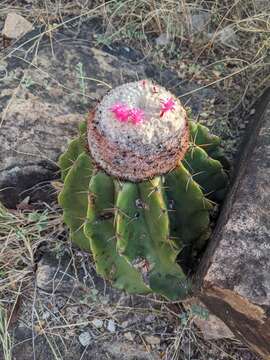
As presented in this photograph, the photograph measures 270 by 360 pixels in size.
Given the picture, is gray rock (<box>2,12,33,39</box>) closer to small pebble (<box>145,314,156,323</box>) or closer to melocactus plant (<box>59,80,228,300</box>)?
melocactus plant (<box>59,80,228,300</box>)

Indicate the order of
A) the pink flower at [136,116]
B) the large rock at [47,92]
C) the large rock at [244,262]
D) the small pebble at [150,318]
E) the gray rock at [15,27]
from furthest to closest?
the gray rock at [15,27] < the large rock at [47,92] < the small pebble at [150,318] < the large rock at [244,262] < the pink flower at [136,116]

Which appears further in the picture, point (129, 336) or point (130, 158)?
point (129, 336)

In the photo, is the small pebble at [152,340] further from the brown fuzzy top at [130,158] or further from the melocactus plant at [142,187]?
the brown fuzzy top at [130,158]

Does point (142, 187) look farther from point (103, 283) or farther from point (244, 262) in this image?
point (103, 283)

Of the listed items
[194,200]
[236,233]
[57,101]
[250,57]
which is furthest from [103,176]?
[250,57]

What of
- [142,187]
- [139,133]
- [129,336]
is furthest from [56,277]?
[139,133]

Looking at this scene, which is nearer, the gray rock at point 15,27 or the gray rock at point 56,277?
the gray rock at point 56,277

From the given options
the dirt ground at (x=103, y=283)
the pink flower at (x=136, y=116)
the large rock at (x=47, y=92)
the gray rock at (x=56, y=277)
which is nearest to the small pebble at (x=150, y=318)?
the dirt ground at (x=103, y=283)
